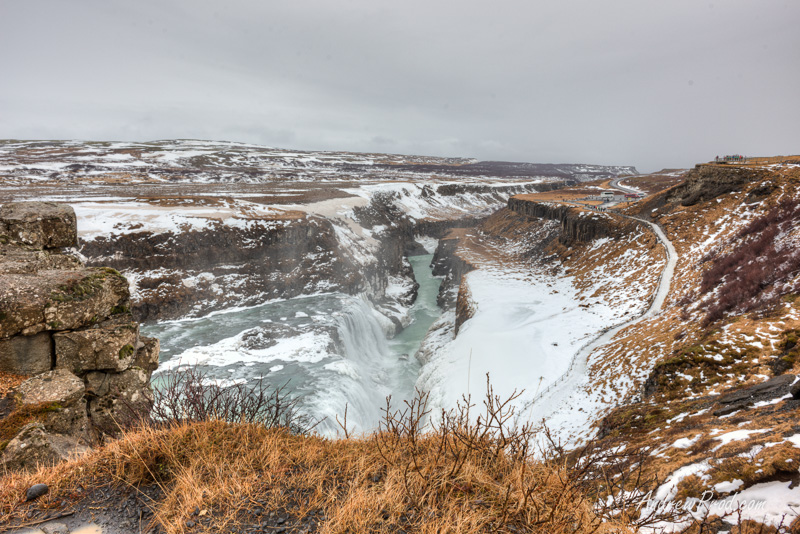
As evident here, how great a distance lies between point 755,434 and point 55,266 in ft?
47.8

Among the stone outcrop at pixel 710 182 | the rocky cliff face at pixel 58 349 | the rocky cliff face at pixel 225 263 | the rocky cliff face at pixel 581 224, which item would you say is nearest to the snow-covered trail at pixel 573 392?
the rocky cliff face at pixel 58 349

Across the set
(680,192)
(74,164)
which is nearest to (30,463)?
(680,192)

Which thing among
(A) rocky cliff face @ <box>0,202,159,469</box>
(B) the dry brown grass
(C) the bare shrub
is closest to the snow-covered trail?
(B) the dry brown grass

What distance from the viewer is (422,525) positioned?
10.1 ft

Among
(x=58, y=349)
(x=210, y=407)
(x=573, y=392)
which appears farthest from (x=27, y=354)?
(x=573, y=392)

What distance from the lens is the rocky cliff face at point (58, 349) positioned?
543cm

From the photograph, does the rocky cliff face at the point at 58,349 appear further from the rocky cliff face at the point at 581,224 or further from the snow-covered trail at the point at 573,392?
the rocky cliff face at the point at 581,224

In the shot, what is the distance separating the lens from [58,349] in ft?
21.1

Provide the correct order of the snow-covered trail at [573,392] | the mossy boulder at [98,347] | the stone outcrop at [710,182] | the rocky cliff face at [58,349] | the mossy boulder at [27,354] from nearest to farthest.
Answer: the rocky cliff face at [58,349]
the mossy boulder at [27,354]
the mossy boulder at [98,347]
the snow-covered trail at [573,392]
the stone outcrop at [710,182]

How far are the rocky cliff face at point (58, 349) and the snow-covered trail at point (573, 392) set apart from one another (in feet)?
30.4

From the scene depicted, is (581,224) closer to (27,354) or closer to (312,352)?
(312,352)

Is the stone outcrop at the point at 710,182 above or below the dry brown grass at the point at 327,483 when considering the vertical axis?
above

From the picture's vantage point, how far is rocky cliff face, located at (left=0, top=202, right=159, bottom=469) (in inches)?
214

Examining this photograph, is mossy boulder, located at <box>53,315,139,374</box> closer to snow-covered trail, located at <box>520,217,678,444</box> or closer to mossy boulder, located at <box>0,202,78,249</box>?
mossy boulder, located at <box>0,202,78,249</box>
